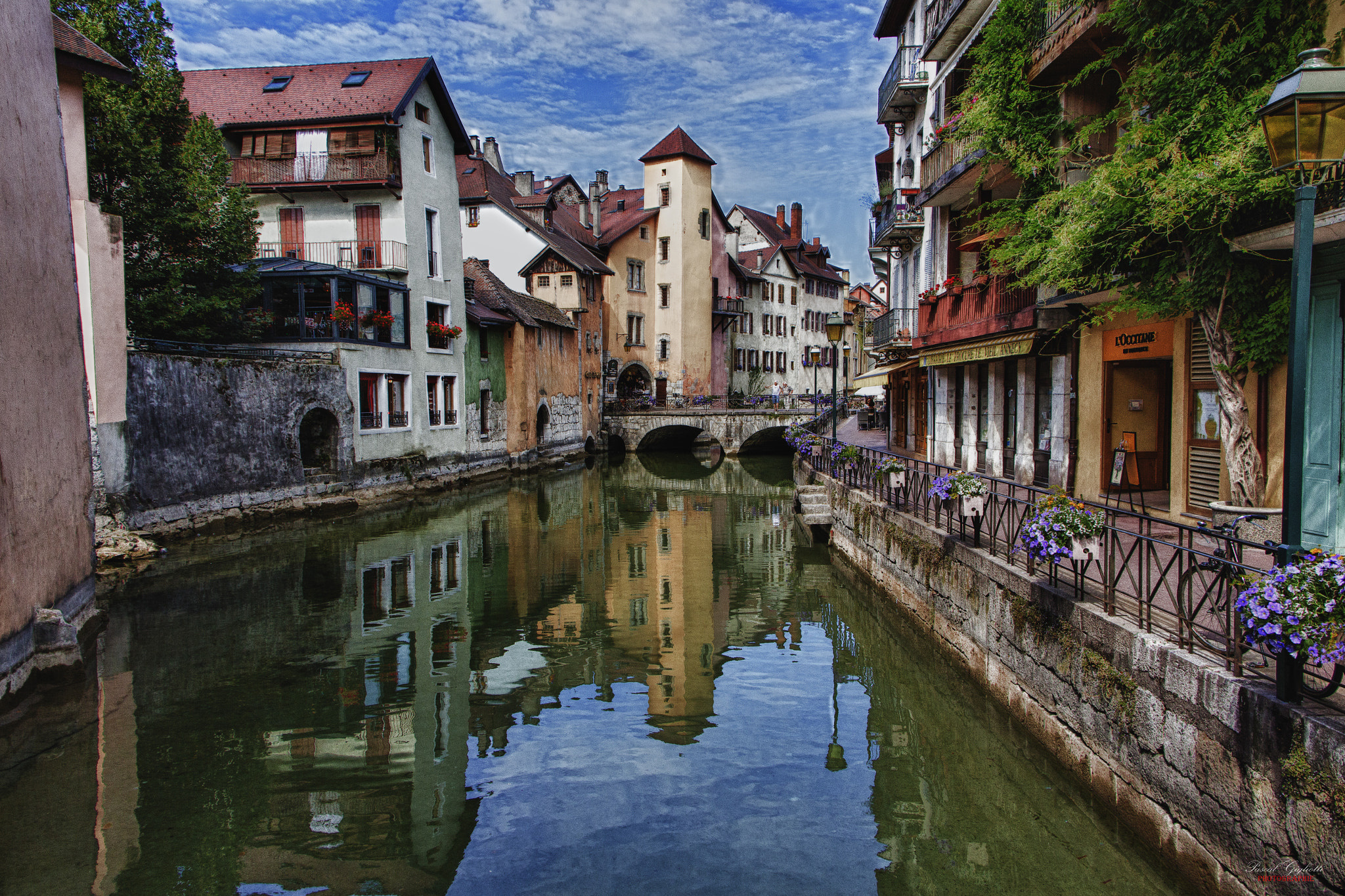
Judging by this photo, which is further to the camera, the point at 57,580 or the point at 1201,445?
the point at 1201,445

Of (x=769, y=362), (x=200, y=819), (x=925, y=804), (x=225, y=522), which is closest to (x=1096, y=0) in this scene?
(x=925, y=804)

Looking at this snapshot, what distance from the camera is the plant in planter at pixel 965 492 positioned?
1002cm

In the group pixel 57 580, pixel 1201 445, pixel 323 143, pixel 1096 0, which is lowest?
pixel 57 580

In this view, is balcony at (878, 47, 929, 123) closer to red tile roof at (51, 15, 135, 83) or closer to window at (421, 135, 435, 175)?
window at (421, 135, 435, 175)

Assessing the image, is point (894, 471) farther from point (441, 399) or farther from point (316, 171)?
point (316, 171)

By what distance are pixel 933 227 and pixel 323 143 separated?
68.0 feet

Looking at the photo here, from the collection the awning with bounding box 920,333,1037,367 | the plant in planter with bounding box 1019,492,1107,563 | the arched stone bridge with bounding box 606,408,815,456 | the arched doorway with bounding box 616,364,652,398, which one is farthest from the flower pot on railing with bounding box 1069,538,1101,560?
the arched doorway with bounding box 616,364,652,398

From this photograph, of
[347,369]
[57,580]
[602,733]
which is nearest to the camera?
[602,733]

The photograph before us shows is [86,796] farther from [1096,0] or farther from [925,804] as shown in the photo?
[1096,0]

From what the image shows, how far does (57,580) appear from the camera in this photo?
991 centimetres

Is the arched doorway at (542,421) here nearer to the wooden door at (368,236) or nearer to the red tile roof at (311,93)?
the wooden door at (368,236)

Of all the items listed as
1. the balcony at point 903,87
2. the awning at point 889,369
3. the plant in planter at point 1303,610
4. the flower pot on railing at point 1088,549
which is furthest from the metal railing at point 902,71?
the plant in planter at point 1303,610

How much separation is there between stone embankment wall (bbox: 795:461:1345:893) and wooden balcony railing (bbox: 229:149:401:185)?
25136 mm

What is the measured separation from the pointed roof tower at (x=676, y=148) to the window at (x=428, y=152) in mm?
23249
